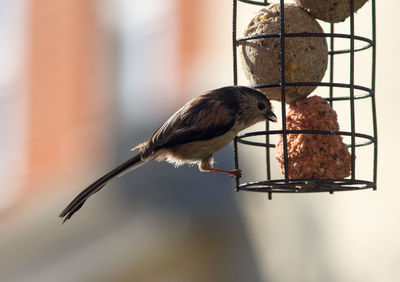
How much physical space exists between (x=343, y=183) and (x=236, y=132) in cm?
51

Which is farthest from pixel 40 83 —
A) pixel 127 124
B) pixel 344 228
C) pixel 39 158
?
pixel 344 228

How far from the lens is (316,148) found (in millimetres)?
3637

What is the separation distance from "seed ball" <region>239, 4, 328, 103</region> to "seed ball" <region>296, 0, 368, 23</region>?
0.13 feet

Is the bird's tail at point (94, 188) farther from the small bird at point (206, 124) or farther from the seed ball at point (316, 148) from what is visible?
the seed ball at point (316, 148)

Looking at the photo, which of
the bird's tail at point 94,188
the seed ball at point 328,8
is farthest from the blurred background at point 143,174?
the bird's tail at point 94,188

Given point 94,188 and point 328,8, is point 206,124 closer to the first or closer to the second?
point 94,188

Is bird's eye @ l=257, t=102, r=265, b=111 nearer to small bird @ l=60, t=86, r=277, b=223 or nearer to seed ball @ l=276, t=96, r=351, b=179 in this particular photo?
small bird @ l=60, t=86, r=277, b=223

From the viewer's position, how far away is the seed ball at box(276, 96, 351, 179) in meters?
3.59

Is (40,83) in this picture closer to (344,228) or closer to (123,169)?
(344,228)

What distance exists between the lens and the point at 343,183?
361 cm

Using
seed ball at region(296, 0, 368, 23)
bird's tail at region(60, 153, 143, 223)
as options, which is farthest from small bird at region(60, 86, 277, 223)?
seed ball at region(296, 0, 368, 23)

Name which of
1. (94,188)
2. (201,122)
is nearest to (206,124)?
(201,122)

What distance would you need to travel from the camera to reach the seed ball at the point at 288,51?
3.59 meters

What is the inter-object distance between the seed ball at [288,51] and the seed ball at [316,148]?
12 cm
